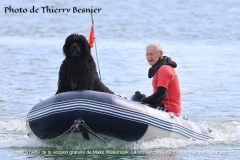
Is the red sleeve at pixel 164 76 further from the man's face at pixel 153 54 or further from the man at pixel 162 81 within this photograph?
the man's face at pixel 153 54

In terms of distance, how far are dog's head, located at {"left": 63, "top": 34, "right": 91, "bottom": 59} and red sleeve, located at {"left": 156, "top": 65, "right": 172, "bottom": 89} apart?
1.28 meters

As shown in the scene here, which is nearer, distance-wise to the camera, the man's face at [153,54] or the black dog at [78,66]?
the black dog at [78,66]

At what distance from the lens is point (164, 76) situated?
11977 mm

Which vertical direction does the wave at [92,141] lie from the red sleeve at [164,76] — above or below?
below

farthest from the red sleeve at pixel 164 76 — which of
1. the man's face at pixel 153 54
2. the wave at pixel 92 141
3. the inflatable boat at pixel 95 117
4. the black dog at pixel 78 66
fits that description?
the black dog at pixel 78 66

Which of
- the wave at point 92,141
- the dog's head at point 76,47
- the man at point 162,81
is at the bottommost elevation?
the wave at point 92,141

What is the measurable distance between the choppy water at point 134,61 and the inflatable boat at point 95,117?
0.90 ft

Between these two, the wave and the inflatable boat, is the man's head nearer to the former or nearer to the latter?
the inflatable boat

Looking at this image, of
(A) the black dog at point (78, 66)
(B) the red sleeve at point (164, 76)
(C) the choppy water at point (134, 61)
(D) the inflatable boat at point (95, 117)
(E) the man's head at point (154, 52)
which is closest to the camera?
(D) the inflatable boat at point (95, 117)

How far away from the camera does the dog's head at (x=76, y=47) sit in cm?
1100

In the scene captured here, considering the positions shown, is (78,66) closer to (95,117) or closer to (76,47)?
(76,47)

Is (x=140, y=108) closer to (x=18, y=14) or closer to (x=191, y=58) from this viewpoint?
(x=191, y=58)

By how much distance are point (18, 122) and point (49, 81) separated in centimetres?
560

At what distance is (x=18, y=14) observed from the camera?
39.1 metres
